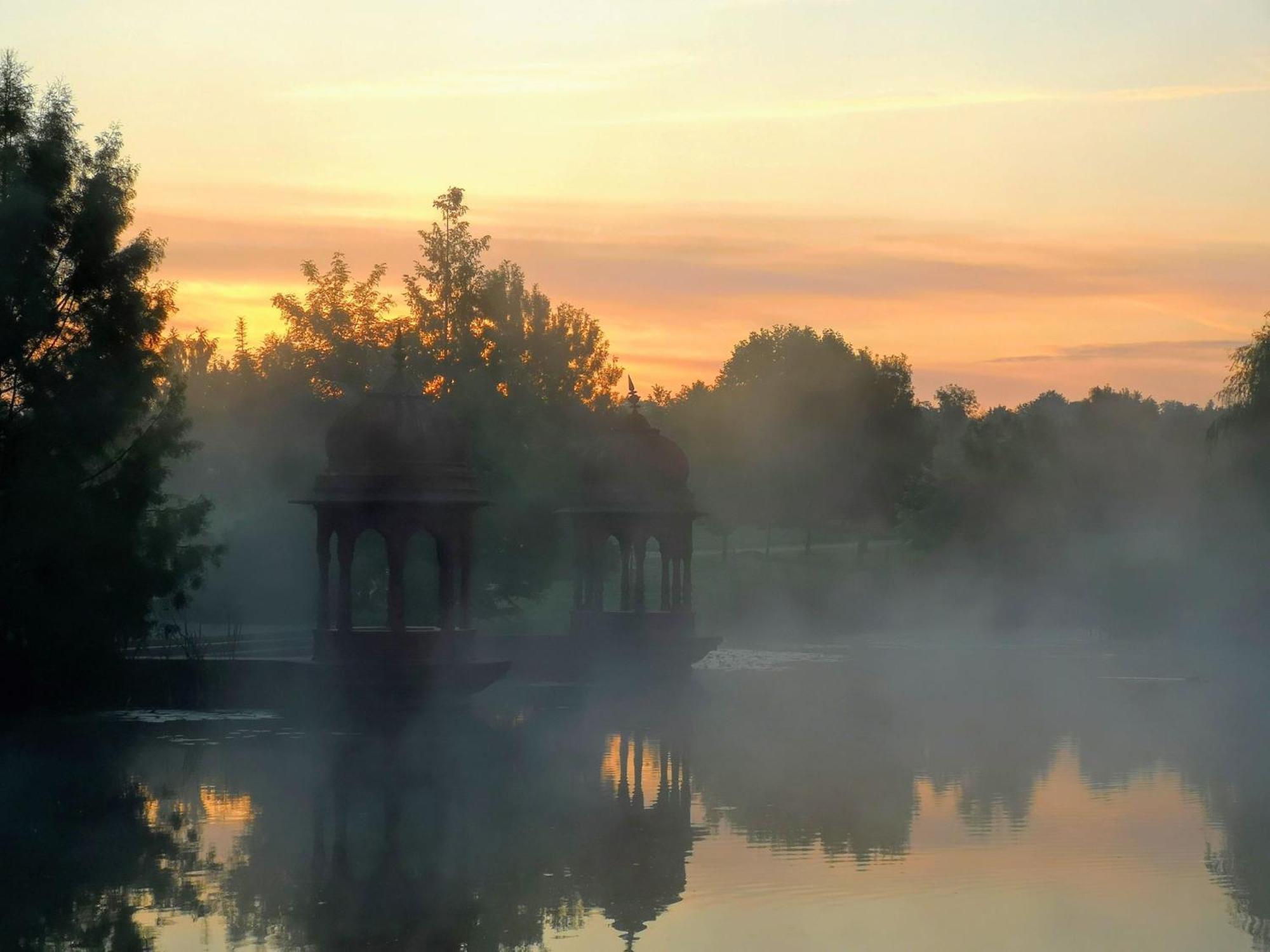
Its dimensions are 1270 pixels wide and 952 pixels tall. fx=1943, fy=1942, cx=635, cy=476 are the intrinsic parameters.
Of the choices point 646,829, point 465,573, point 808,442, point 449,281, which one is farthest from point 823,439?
point 646,829

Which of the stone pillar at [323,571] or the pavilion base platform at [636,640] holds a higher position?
the stone pillar at [323,571]

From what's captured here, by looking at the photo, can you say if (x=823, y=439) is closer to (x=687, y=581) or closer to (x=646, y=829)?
(x=687, y=581)

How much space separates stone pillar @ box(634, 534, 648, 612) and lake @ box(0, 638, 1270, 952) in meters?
7.59

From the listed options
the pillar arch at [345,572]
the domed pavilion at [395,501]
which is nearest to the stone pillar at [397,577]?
the domed pavilion at [395,501]

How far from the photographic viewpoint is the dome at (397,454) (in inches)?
1193

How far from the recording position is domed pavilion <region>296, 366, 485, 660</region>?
30391 mm

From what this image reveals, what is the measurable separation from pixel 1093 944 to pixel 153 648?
92.5ft

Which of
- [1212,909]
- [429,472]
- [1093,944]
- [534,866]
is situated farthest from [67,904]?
[429,472]

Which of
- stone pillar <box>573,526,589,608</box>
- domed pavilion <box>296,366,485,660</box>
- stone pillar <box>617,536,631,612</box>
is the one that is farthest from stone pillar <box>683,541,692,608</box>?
domed pavilion <box>296,366,485,660</box>

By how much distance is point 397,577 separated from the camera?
100 feet

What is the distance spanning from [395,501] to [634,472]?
389 inches

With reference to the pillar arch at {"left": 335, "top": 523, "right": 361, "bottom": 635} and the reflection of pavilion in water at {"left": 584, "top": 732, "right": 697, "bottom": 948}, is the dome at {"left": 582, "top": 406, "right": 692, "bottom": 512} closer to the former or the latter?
the pillar arch at {"left": 335, "top": 523, "right": 361, "bottom": 635}

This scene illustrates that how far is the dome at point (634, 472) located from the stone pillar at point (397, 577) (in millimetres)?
8848

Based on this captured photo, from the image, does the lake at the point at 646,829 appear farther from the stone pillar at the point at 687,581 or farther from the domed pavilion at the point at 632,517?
the stone pillar at the point at 687,581
